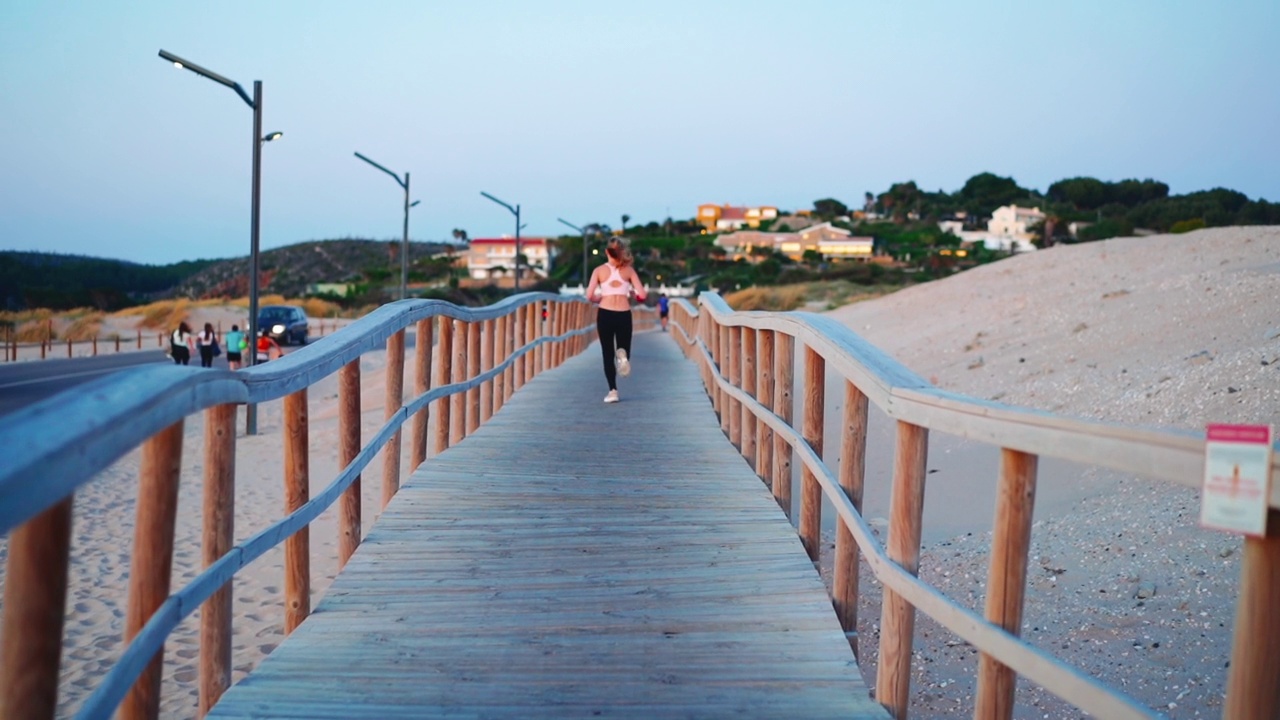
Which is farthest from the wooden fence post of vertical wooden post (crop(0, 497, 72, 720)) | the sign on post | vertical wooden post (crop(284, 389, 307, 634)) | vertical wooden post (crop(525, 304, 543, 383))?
vertical wooden post (crop(525, 304, 543, 383))

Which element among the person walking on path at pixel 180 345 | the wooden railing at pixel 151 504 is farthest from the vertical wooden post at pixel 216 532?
the person walking on path at pixel 180 345

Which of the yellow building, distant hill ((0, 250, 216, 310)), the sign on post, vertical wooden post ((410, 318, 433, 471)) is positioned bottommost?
distant hill ((0, 250, 216, 310))

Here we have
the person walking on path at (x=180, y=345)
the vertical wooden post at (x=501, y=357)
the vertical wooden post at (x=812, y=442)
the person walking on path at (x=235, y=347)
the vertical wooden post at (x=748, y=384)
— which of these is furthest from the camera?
the person walking on path at (x=235, y=347)

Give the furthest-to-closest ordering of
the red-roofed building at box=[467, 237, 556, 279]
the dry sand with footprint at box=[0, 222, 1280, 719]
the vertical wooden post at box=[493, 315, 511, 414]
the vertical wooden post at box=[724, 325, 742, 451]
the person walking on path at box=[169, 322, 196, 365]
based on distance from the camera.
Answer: the red-roofed building at box=[467, 237, 556, 279]
the person walking on path at box=[169, 322, 196, 365]
the vertical wooden post at box=[493, 315, 511, 414]
the vertical wooden post at box=[724, 325, 742, 451]
the dry sand with footprint at box=[0, 222, 1280, 719]

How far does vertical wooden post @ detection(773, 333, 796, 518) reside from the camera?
6.26 metres

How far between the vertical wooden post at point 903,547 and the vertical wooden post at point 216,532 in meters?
2.02

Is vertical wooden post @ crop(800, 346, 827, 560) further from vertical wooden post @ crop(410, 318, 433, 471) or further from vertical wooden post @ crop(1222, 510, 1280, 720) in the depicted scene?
vertical wooden post @ crop(1222, 510, 1280, 720)

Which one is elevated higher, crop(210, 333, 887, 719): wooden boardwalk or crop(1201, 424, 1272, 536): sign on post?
crop(1201, 424, 1272, 536): sign on post

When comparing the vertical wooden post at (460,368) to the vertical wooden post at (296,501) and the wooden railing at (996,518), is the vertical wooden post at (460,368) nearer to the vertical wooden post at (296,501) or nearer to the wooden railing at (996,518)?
the wooden railing at (996,518)

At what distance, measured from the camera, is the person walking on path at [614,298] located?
11.3 m

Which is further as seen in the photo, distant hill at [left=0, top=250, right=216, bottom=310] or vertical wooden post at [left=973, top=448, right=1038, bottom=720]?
distant hill at [left=0, top=250, right=216, bottom=310]

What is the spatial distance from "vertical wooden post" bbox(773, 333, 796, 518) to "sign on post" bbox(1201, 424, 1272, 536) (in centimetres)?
396

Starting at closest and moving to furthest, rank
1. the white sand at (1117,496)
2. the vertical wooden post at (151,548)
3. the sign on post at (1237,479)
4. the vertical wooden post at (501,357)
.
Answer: the sign on post at (1237,479) → the vertical wooden post at (151,548) → the white sand at (1117,496) → the vertical wooden post at (501,357)

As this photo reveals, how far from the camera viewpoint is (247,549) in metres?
3.55
